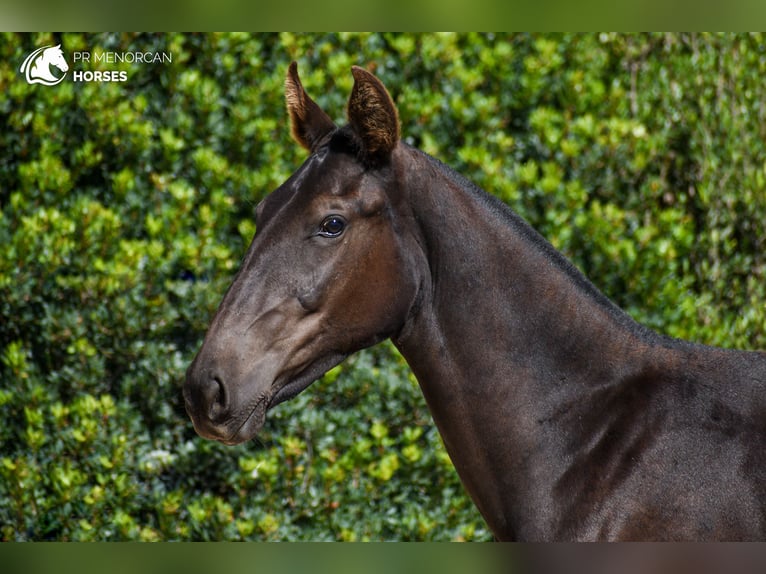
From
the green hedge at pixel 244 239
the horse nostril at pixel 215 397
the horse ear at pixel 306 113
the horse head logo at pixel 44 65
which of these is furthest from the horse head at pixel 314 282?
the horse head logo at pixel 44 65

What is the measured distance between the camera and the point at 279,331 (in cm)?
234

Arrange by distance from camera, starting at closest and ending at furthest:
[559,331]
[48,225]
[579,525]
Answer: [579,525], [559,331], [48,225]

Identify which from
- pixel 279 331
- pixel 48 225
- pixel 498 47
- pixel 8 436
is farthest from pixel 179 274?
pixel 279 331

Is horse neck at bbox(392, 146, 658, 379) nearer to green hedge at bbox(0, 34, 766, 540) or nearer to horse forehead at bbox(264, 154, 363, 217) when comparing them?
horse forehead at bbox(264, 154, 363, 217)

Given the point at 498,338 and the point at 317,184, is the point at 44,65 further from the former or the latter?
the point at 498,338

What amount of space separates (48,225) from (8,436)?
4.00ft

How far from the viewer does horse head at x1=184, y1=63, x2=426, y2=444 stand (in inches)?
89.7

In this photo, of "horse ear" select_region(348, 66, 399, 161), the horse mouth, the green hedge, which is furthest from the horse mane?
the green hedge

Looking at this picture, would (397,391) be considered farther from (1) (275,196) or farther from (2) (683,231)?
(1) (275,196)

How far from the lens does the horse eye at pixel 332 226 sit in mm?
2396

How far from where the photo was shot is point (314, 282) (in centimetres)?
238

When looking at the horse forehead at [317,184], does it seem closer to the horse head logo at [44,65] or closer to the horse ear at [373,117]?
the horse ear at [373,117]

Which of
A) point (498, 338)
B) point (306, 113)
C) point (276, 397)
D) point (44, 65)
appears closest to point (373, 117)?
point (306, 113)

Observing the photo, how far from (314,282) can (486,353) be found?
541 millimetres
